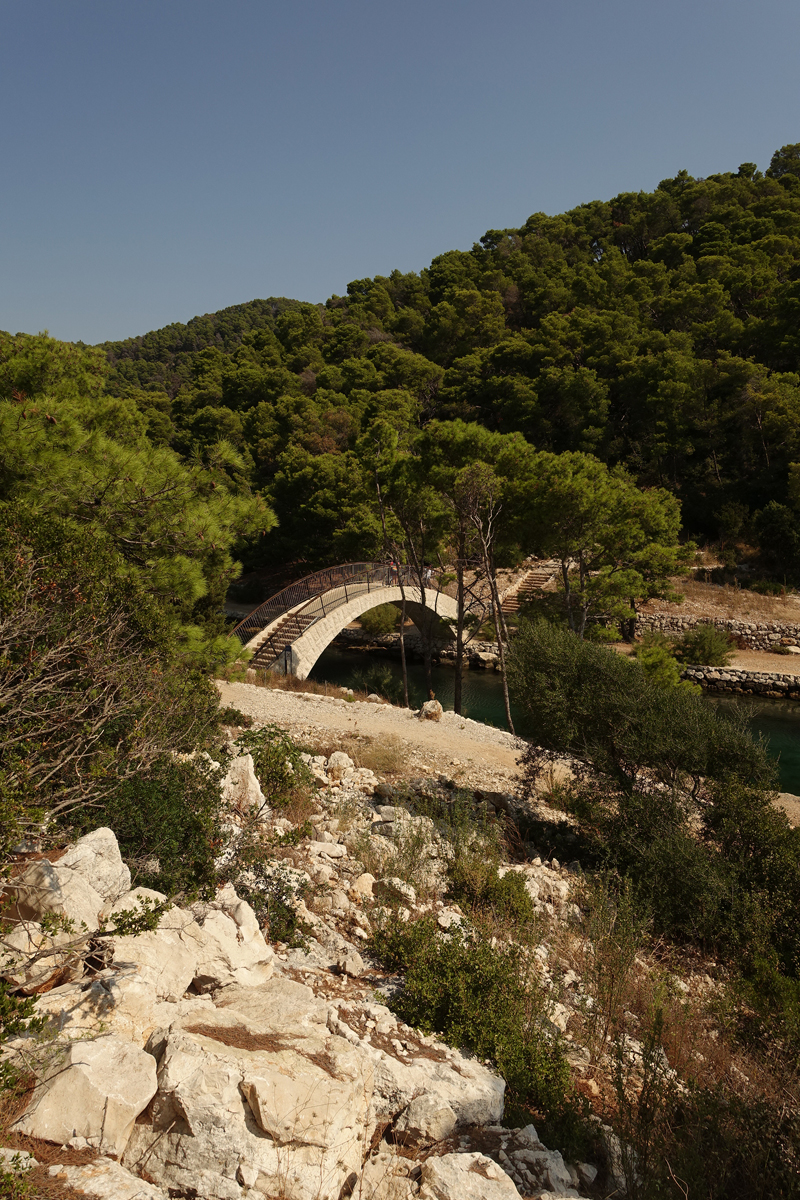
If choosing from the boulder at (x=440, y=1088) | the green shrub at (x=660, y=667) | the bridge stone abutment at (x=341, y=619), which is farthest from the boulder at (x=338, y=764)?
the green shrub at (x=660, y=667)

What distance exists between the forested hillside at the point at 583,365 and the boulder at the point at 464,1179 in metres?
24.5

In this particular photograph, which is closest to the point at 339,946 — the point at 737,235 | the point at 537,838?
the point at 537,838

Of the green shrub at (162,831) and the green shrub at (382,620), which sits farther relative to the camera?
the green shrub at (382,620)

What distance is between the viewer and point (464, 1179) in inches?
108

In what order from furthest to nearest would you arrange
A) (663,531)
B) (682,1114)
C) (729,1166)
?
1. (663,531)
2. (682,1114)
3. (729,1166)

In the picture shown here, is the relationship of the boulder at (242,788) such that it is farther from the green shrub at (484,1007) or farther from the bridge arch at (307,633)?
the bridge arch at (307,633)

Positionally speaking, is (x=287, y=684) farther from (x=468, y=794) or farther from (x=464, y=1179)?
(x=464, y=1179)

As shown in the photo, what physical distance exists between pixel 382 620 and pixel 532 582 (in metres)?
7.13

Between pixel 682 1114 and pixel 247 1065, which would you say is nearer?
pixel 247 1065

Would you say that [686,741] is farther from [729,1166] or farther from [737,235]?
[737,235]

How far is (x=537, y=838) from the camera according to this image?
8.63m

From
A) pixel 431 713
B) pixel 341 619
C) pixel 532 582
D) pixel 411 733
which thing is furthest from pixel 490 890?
pixel 532 582

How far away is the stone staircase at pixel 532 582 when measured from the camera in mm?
28031

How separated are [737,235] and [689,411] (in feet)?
66.0
